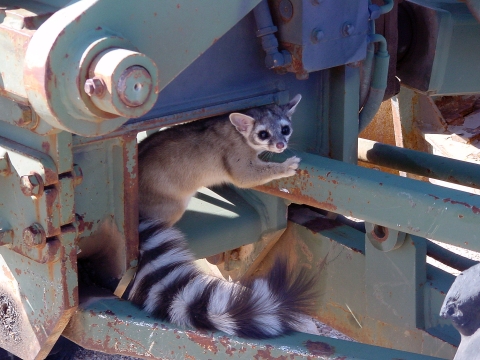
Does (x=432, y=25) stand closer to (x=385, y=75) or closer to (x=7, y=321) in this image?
(x=385, y=75)

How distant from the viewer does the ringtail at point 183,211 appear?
2008 mm

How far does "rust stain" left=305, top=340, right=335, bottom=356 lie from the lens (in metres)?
1.87

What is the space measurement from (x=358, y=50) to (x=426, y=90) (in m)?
0.58

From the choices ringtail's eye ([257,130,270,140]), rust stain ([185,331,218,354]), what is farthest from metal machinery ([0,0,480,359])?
ringtail's eye ([257,130,270,140])

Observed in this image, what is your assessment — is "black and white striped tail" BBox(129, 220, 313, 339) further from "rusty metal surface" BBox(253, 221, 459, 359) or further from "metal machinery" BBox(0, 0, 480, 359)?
"rusty metal surface" BBox(253, 221, 459, 359)

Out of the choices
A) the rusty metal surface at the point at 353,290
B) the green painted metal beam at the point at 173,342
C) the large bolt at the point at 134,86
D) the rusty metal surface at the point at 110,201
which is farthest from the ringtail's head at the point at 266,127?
the large bolt at the point at 134,86

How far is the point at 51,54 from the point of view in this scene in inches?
59.7

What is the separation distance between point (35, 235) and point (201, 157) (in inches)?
52.4

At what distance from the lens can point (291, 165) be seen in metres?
2.45

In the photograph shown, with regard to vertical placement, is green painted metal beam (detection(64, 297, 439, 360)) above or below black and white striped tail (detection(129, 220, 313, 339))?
below

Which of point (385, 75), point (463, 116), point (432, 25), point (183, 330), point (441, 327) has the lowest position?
point (441, 327)

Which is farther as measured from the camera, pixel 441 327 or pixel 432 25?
pixel 432 25

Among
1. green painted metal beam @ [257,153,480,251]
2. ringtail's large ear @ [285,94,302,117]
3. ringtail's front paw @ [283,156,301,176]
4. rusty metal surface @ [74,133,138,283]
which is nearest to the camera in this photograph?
green painted metal beam @ [257,153,480,251]

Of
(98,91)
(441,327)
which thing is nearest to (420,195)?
(441,327)
